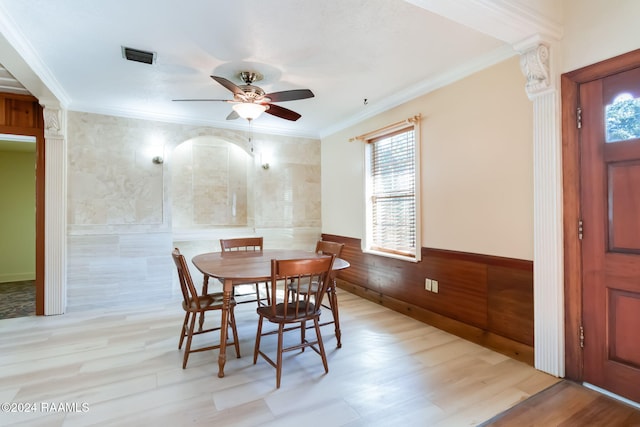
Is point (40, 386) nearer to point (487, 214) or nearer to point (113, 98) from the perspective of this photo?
point (113, 98)

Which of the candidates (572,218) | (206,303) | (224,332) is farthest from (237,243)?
(572,218)

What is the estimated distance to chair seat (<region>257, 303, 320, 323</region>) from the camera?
2.24 m

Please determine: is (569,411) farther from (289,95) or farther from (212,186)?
(212,186)

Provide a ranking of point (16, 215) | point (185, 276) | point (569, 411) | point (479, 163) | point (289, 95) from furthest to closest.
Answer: point (16, 215)
point (479, 163)
point (289, 95)
point (185, 276)
point (569, 411)

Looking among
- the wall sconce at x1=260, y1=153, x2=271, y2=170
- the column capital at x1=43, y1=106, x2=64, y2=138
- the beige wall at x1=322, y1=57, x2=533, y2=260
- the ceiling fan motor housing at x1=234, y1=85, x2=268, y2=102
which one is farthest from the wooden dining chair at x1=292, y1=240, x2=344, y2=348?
the column capital at x1=43, y1=106, x2=64, y2=138

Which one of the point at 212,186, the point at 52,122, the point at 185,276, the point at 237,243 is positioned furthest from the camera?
the point at 212,186

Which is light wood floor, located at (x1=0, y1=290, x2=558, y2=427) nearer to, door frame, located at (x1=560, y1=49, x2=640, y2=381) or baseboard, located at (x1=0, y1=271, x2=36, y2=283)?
door frame, located at (x1=560, y1=49, x2=640, y2=381)

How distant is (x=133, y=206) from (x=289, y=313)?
288 centimetres

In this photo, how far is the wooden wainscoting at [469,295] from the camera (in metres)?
2.48

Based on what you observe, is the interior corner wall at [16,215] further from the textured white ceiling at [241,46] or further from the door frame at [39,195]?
the textured white ceiling at [241,46]

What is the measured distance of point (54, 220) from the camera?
11.9 feet

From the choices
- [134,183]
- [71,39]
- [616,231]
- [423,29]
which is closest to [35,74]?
[71,39]

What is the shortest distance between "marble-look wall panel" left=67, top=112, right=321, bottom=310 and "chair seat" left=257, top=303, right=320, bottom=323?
8.02ft

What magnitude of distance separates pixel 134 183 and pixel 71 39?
6.53 feet
